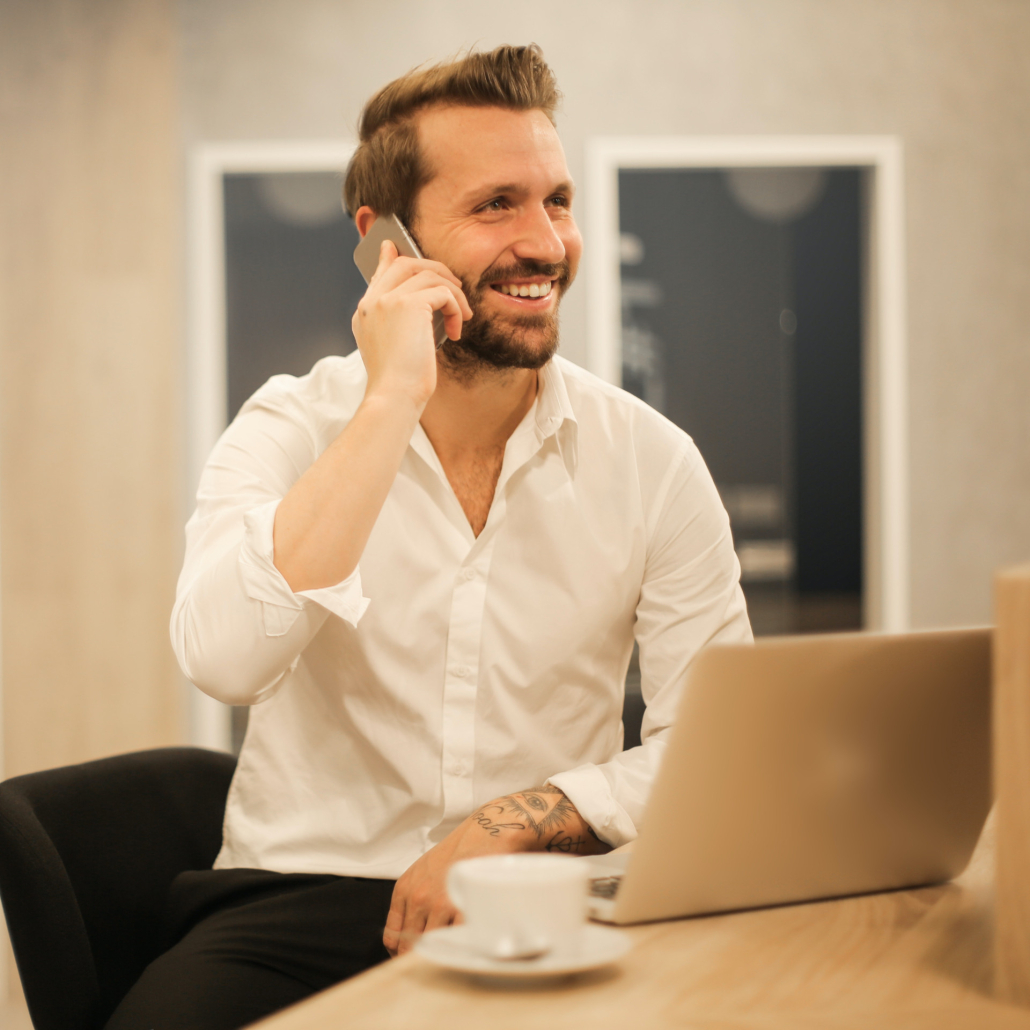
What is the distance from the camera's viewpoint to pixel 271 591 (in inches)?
45.7

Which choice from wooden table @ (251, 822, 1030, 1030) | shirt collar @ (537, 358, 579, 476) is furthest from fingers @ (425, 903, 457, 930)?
shirt collar @ (537, 358, 579, 476)

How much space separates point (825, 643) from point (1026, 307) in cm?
280

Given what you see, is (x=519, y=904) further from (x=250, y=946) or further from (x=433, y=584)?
(x=433, y=584)

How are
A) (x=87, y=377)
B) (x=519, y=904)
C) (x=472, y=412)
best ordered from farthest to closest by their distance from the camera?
(x=87, y=377), (x=472, y=412), (x=519, y=904)

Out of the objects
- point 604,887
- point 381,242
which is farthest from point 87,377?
point 604,887

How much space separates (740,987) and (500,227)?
3.76 ft

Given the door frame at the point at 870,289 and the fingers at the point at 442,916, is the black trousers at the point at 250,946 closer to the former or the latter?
the fingers at the point at 442,916

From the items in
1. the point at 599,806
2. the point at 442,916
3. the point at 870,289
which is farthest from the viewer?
the point at 870,289

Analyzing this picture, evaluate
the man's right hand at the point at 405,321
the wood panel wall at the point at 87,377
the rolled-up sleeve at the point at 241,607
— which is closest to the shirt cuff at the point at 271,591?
the rolled-up sleeve at the point at 241,607

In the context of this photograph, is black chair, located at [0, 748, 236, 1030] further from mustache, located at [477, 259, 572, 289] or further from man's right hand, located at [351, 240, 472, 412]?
mustache, located at [477, 259, 572, 289]

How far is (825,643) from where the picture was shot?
0.71 meters

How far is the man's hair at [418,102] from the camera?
5.00 ft

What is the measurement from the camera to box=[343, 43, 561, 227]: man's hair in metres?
1.53

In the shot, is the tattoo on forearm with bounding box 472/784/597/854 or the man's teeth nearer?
the tattoo on forearm with bounding box 472/784/597/854
